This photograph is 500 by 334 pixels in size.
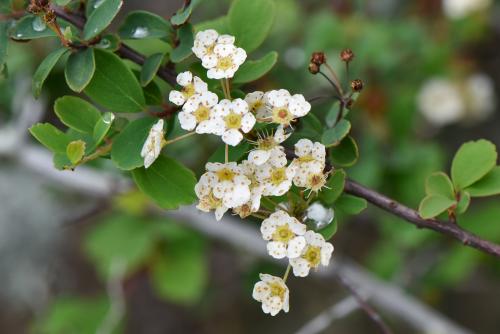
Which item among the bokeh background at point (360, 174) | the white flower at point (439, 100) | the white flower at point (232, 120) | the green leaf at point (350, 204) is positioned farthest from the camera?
the white flower at point (439, 100)

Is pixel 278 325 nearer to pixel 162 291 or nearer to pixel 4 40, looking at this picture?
pixel 162 291

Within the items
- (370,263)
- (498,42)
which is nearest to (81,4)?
(370,263)

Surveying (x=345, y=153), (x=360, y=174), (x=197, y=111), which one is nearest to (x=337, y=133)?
(x=345, y=153)

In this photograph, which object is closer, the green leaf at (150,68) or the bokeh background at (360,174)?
the green leaf at (150,68)

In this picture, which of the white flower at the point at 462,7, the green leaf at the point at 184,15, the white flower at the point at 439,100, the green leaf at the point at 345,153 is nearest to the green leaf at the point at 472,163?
the green leaf at the point at 345,153

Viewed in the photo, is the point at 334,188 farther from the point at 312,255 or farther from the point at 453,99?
the point at 453,99

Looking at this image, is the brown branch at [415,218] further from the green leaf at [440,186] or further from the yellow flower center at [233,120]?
the yellow flower center at [233,120]

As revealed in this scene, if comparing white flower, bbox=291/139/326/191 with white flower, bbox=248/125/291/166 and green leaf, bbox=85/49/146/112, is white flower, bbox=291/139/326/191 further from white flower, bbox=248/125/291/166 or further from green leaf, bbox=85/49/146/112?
green leaf, bbox=85/49/146/112
